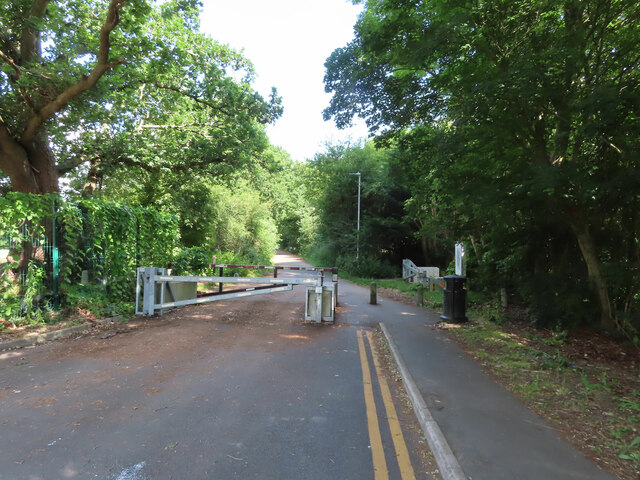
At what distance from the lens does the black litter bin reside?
10.4m

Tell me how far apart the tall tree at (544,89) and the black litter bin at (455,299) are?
2723 mm

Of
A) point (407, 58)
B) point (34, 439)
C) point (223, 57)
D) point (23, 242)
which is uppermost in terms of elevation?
point (223, 57)

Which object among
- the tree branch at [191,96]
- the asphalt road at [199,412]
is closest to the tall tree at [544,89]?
the asphalt road at [199,412]

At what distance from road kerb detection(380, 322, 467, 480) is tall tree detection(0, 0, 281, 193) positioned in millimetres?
9382

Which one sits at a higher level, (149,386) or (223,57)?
(223,57)

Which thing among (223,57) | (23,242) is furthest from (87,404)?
(223,57)

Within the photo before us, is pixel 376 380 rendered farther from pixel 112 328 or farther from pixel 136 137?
pixel 136 137

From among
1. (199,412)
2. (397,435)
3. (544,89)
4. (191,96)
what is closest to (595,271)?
(544,89)

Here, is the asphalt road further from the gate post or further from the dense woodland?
the dense woodland

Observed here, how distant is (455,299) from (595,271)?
10.5ft

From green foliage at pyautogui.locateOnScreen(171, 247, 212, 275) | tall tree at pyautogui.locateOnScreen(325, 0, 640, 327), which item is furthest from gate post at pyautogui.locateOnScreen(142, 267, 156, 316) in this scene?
tall tree at pyautogui.locateOnScreen(325, 0, 640, 327)

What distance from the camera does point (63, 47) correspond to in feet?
35.6

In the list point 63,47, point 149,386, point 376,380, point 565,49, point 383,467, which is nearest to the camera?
point 383,467

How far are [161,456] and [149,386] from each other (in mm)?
1917
